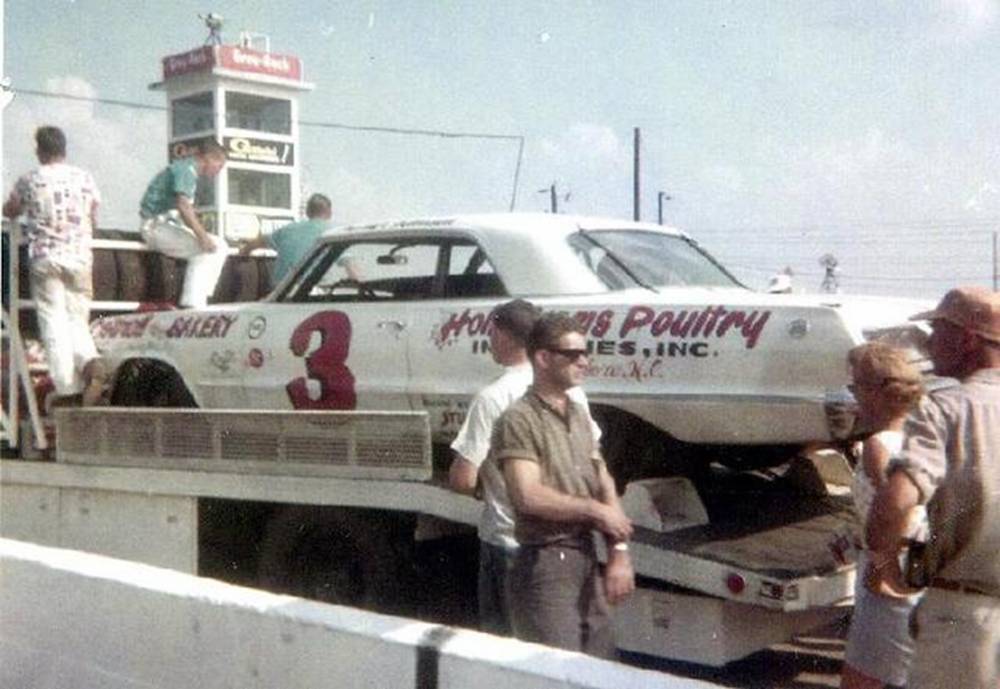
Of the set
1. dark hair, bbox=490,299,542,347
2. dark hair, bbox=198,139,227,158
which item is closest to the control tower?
dark hair, bbox=198,139,227,158

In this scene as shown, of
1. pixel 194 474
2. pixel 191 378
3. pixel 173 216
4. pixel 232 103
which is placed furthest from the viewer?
pixel 232 103

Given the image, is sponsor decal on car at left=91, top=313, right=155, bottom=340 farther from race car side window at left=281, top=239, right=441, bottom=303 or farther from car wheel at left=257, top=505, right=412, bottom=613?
car wheel at left=257, top=505, right=412, bottom=613

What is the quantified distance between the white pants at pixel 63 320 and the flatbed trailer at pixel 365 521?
538mm

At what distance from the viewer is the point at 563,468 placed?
4504mm

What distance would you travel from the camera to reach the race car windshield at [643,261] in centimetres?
674

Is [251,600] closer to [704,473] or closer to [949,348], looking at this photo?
[949,348]

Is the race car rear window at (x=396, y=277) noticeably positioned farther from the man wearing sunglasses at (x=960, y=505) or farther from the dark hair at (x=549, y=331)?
the man wearing sunglasses at (x=960, y=505)

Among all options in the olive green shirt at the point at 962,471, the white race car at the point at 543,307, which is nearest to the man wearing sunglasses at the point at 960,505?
the olive green shirt at the point at 962,471

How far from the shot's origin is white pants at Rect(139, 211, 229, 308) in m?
8.87

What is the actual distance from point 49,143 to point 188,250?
1.04 meters

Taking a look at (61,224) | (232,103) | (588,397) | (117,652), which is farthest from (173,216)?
(232,103)

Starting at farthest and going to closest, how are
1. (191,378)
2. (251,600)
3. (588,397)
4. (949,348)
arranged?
(191,378), (588,397), (251,600), (949,348)

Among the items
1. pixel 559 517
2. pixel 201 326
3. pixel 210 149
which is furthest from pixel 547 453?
pixel 210 149

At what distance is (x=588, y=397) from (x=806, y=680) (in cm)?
157
